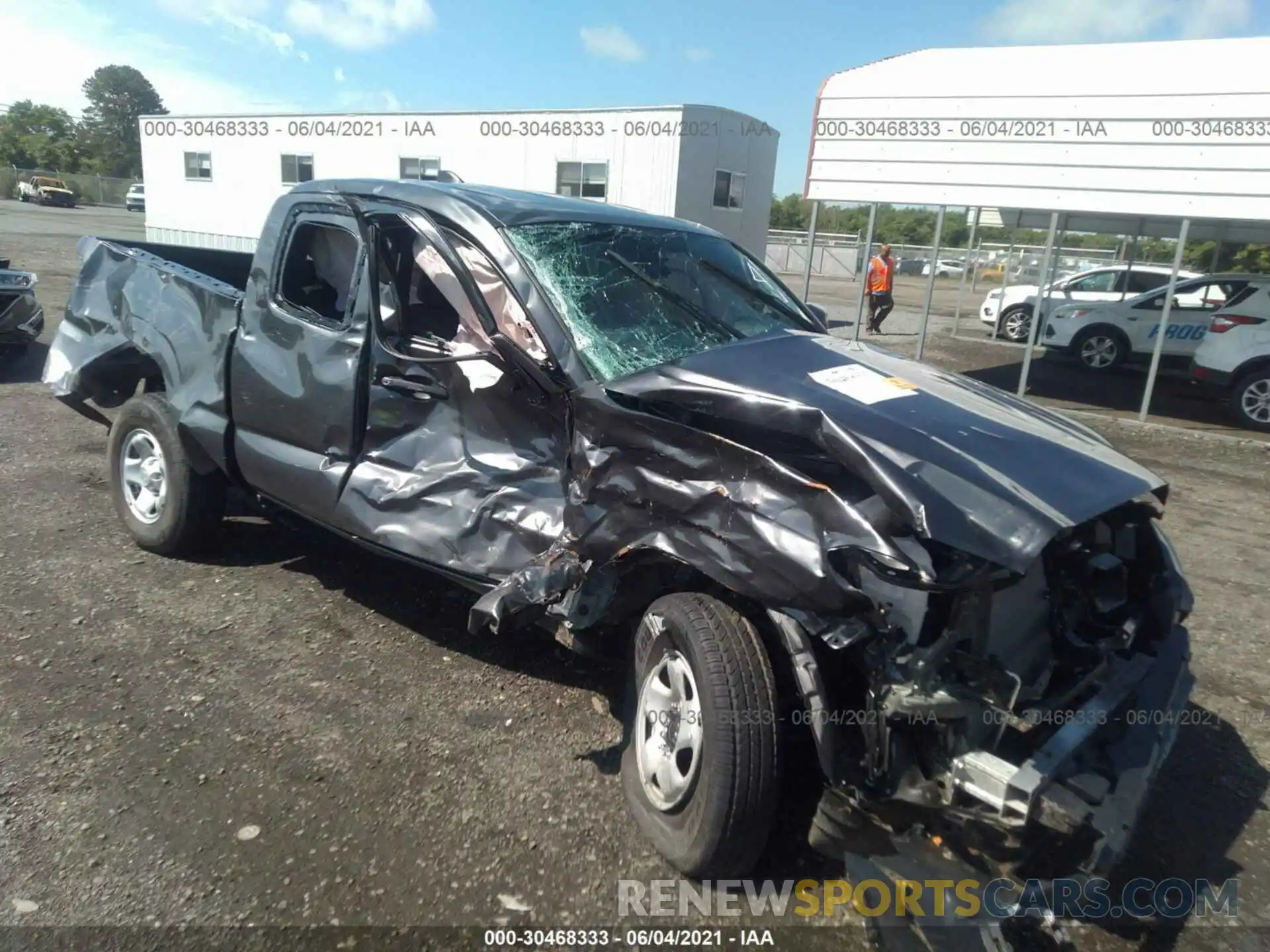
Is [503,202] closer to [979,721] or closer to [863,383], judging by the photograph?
[863,383]

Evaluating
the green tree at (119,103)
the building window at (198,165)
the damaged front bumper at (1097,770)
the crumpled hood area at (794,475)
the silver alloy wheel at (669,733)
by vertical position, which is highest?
the green tree at (119,103)

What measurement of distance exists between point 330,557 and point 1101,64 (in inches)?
387

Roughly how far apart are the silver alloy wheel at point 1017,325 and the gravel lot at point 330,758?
45.6ft

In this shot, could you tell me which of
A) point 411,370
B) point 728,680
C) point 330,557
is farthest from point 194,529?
point 728,680

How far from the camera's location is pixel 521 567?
323cm

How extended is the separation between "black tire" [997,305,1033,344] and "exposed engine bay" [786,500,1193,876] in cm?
1669

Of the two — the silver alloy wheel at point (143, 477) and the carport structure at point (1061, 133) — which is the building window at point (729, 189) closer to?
the carport structure at point (1061, 133)

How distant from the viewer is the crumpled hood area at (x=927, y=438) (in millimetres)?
2334

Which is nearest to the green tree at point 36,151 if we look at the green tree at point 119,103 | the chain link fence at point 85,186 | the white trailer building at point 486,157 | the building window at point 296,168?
the chain link fence at point 85,186

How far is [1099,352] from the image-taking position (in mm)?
14398

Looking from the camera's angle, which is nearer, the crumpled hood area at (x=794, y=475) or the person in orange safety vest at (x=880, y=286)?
the crumpled hood area at (x=794, y=475)

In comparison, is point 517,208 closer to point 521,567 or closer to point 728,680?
point 521,567

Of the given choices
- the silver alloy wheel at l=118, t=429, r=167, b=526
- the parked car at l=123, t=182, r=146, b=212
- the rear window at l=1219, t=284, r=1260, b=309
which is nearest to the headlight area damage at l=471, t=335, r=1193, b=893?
the silver alloy wheel at l=118, t=429, r=167, b=526

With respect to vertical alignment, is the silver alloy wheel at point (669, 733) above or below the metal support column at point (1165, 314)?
below
